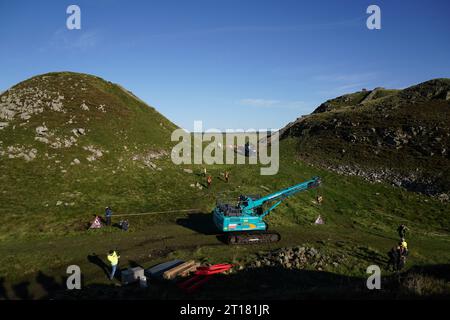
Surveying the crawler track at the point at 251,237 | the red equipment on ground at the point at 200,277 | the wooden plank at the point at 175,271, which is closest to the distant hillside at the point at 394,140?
the crawler track at the point at 251,237

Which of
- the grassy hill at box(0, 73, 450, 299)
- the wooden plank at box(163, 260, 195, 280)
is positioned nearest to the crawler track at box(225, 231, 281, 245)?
the grassy hill at box(0, 73, 450, 299)

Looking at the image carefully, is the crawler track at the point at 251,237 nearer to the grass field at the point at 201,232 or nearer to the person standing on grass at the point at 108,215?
the grass field at the point at 201,232

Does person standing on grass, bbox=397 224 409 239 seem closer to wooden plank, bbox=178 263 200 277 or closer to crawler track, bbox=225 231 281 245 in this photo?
crawler track, bbox=225 231 281 245

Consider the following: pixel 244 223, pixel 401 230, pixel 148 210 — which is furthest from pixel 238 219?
pixel 401 230

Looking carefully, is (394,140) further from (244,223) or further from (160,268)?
(160,268)

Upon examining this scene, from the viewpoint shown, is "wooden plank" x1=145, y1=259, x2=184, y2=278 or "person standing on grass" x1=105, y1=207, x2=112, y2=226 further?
"person standing on grass" x1=105, y1=207, x2=112, y2=226

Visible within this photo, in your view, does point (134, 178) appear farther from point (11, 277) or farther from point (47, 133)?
point (11, 277)
